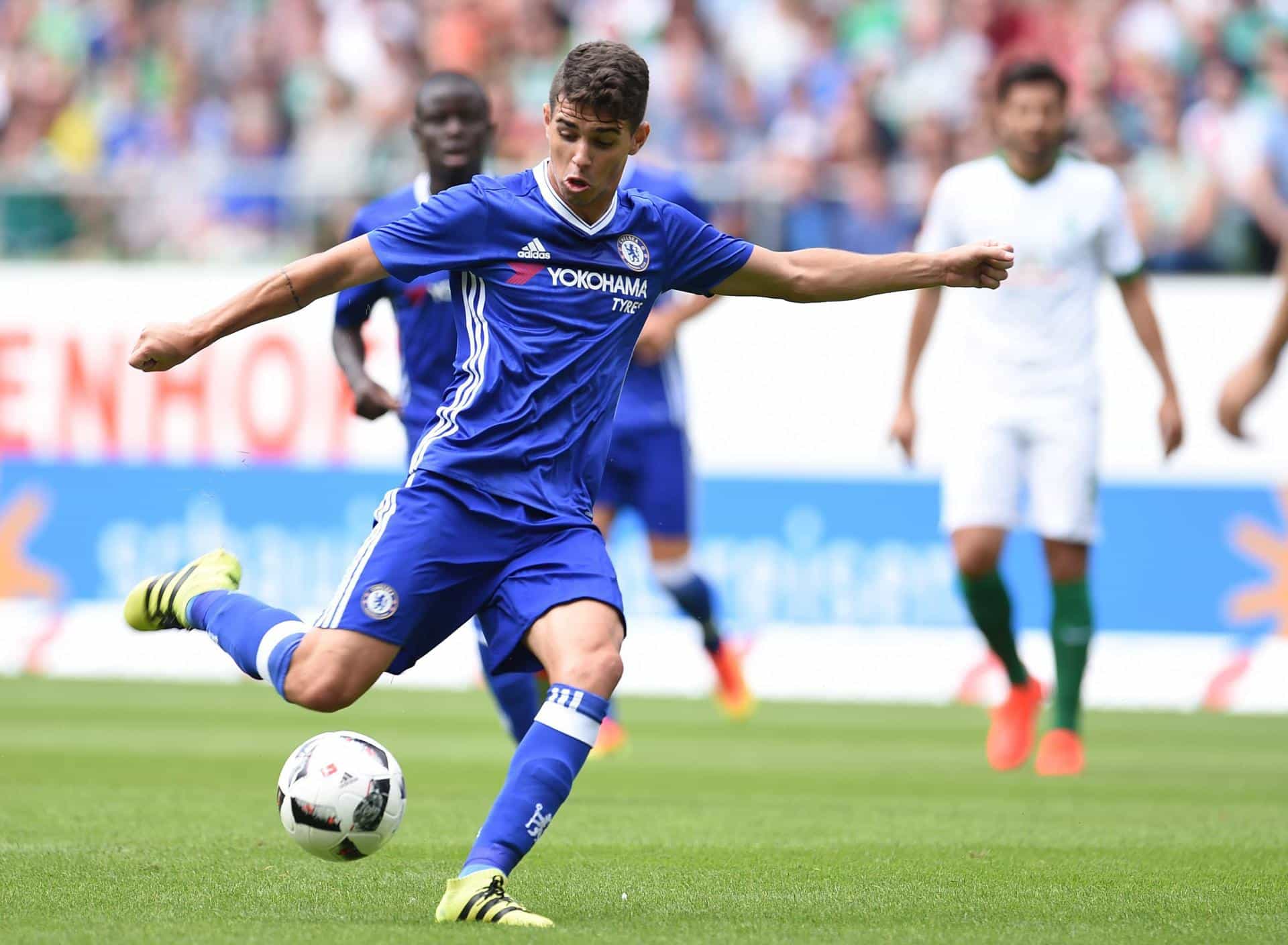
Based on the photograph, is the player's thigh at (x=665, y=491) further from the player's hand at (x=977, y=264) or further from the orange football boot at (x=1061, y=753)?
the player's hand at (x=977, y=264)

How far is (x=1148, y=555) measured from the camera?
44.4ft

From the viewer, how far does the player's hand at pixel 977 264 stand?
Result: 5355 mm

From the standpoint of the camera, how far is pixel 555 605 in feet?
16.4

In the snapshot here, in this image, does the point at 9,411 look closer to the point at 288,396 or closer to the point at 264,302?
the point at 288,396

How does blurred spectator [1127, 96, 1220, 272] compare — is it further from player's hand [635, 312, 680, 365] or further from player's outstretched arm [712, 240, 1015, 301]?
player's outstretched arm [712, 240, 1015, 301]

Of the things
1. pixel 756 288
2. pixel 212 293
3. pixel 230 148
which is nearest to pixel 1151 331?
pixel 756 288

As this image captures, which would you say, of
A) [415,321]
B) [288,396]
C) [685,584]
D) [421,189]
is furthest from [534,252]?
[288,396]

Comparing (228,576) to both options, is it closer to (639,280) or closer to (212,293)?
(639,280)

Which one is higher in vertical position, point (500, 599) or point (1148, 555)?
point (500, 599)

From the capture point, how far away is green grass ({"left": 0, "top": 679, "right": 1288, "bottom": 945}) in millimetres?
4770

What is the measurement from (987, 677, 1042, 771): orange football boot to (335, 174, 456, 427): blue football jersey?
310cm

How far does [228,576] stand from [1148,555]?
29.2ft

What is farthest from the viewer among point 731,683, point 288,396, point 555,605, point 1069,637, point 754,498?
point 288,396

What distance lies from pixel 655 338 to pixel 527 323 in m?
4.12
